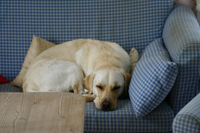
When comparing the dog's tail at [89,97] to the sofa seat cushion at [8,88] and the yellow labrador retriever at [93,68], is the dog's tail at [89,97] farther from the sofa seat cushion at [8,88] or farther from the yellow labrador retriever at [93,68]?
the sofa seat cushion at [8,88]

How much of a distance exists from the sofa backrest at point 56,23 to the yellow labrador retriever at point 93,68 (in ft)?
0.69

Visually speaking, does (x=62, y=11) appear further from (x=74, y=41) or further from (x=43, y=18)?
(x=74, y=41)

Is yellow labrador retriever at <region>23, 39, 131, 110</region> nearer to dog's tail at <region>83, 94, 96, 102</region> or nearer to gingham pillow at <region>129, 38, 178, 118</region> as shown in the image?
dog's tail at <region>83, 94, 96, 102</region>

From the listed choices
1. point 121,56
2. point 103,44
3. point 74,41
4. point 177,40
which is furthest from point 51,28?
point 177,40

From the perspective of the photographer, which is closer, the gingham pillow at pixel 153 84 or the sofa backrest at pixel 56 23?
the gingham pillow at pixel 153 84

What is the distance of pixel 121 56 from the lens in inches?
90.1

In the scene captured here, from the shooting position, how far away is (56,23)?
8.64ft

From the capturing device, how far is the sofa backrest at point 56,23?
8.44 ft

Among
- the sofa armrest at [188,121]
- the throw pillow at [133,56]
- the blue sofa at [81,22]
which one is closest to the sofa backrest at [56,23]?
the blue sofa at [81,22]

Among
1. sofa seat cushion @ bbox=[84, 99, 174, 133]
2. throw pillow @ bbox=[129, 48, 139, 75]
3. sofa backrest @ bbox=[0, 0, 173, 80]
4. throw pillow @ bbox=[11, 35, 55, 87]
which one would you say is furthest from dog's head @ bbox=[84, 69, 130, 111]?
throw pillow @ bbox=[11, 35, 55, 87]

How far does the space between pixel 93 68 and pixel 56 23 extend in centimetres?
79

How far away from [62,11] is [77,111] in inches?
69.8

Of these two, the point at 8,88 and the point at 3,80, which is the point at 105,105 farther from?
the point at 3,80

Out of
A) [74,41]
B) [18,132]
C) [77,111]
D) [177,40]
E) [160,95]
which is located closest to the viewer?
A: [18,132]
